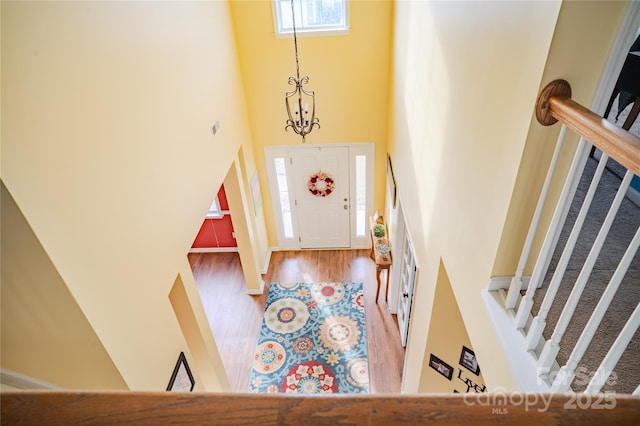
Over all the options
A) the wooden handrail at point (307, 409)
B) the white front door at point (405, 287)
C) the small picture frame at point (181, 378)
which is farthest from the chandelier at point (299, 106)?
the wooden handrail at point (307, 409)

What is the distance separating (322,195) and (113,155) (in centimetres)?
405

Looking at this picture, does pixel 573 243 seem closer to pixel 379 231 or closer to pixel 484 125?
pixel 484 125

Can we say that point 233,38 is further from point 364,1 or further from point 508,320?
point 508,320

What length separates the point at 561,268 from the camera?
126cm

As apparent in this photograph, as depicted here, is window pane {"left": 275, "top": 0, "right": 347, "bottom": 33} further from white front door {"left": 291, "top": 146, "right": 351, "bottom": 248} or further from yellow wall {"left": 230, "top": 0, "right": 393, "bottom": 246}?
white front door {"left": 291, "top": 146, "right": 351, "bottom": 248}

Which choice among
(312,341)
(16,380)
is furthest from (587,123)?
(312,341)

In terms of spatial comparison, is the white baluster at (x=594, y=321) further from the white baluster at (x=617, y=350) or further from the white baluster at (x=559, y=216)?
the white baluster at (x=559, y=216)

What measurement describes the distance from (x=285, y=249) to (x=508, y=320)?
4952 millimetres

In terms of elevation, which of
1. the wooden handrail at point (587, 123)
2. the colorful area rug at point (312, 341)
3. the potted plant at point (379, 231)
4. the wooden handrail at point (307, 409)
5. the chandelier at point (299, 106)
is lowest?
the colorful area rug at point (312, 341)

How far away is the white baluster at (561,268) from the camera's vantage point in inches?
42.4

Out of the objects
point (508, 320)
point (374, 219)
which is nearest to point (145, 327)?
point (508, 320)

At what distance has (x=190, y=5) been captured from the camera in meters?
3.07

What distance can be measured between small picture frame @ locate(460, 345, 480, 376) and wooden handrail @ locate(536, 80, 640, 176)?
1.94 m

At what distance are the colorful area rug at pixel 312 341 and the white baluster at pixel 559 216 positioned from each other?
9.70 ft
